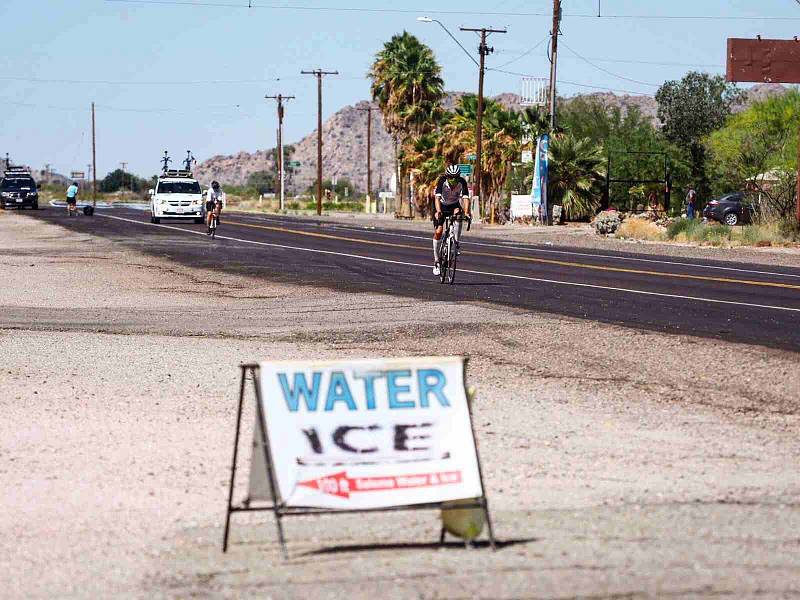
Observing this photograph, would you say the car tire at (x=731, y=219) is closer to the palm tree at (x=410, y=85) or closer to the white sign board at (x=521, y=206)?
the white sign board at (x=521, y=206)

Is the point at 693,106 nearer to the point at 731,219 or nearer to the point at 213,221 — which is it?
the point at 731,219

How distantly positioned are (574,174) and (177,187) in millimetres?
18102

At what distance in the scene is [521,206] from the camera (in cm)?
6388

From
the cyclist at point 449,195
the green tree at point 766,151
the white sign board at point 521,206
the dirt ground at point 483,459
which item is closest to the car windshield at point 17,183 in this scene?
the white sign board at point 521,206

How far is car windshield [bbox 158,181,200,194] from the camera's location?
57.5 m

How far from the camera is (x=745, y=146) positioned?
55.5 metres

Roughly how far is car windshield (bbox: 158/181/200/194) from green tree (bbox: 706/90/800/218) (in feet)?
73.3

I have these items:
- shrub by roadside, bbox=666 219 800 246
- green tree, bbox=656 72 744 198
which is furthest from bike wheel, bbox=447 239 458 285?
green tree, bbox=656 72 744 198

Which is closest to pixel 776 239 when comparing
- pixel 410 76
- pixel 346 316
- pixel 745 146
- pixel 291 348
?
pixel 745 146

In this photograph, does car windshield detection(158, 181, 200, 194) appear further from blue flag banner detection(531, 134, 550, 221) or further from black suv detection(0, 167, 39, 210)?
black suv detection(0, 167, 39, 210)

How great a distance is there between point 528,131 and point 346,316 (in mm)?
51729

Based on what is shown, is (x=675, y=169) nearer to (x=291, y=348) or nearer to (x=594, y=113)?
(x=594, y=113)

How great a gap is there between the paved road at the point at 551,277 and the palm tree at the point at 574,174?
18821 mm

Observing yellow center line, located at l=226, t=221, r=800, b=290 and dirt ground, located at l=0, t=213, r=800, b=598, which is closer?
dirt ground, located at l=0, t=213, r=800, b=598
